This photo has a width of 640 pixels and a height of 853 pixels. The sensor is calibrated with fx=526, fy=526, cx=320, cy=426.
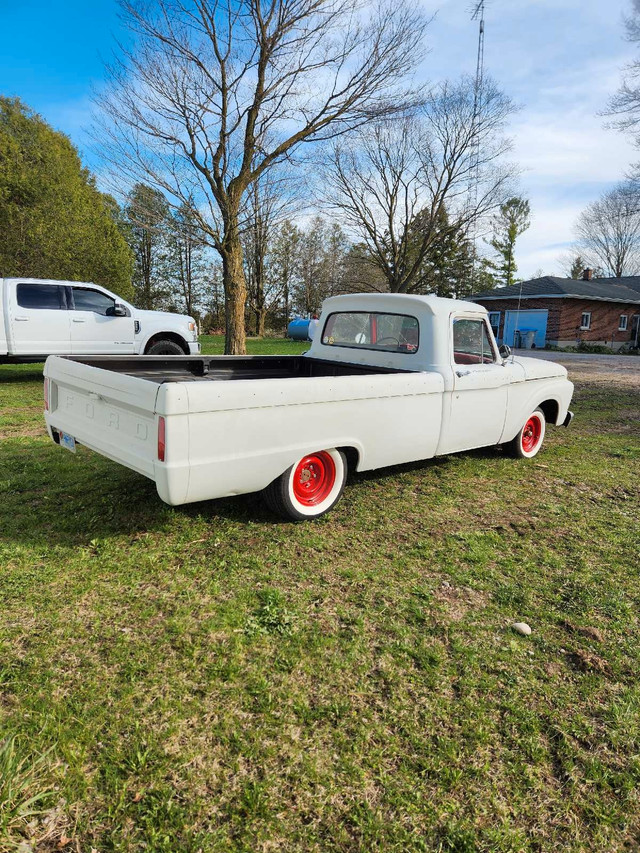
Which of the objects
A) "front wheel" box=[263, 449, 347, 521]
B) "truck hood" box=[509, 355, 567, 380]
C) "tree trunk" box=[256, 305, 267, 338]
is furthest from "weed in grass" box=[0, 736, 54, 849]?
"tree trunk" box=[256, 305, 267, 338]

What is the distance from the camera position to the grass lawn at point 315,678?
168cm

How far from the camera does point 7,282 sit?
9.42m

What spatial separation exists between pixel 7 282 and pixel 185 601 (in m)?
8.91

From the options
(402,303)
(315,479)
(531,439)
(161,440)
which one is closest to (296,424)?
(315,479)

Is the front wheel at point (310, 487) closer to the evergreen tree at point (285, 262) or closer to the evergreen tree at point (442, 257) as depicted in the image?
the evergreen tree at point (442, 257)

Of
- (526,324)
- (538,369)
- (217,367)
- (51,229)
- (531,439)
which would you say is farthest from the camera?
(526,324)

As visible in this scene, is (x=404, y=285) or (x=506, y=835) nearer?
(x=506, y=835)

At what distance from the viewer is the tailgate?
3055 millimetres

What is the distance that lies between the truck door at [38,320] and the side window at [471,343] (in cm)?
786

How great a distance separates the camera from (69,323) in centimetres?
988

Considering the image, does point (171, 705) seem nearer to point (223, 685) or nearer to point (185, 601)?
point (223, 685)

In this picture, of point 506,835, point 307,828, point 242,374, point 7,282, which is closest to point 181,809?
point 307,828

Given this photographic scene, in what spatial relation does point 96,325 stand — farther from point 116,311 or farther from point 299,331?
point 299,331

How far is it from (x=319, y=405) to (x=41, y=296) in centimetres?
831
